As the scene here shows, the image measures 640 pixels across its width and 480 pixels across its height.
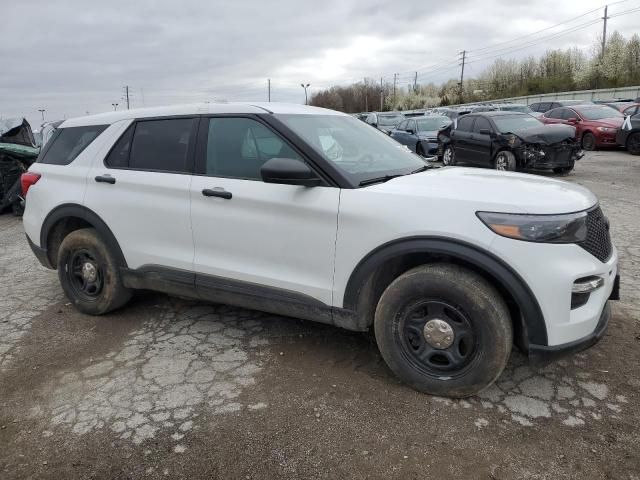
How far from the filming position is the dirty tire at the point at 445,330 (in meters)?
2.80

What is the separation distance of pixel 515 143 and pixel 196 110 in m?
9.55

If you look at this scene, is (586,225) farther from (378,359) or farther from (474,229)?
(378,359)

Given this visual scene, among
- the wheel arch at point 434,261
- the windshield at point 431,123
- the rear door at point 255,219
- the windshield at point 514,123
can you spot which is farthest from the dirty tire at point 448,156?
the wheel arch at point 434,261

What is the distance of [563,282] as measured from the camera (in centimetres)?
266

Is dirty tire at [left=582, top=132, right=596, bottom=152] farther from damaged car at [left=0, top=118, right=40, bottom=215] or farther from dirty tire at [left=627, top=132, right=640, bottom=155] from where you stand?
damaged car at [left=0, top=118, right=40, bottom=215]

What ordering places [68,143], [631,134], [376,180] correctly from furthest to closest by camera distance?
[631,134] < [68,143] < [376,180]

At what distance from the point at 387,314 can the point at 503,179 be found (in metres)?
1.20

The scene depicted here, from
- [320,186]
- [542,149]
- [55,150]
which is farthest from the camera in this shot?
[542,149]

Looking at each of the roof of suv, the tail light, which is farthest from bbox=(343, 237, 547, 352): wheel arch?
the tail light

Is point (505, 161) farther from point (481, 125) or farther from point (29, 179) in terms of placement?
point (29, 179)

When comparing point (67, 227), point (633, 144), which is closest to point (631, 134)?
point (633, 144)

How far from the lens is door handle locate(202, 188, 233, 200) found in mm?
3484

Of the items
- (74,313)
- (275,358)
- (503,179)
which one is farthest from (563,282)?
(74,313)

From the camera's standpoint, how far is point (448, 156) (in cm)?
1441
